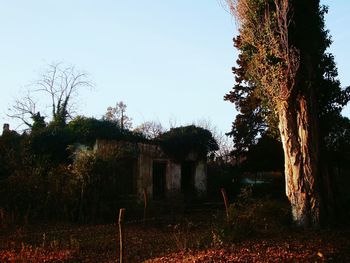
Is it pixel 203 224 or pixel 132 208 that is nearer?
pixel 203 224

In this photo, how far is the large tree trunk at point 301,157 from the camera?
1168cm

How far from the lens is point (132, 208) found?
1733 cm

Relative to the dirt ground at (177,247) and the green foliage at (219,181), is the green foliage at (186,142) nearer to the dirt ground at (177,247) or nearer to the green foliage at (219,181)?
the green foliage at (219,181)

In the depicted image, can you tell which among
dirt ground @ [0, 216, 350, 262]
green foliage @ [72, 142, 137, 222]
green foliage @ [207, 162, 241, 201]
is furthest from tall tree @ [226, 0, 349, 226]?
green foliage @ [207, 162, 241, 201]

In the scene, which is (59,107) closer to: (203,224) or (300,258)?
(203,224)

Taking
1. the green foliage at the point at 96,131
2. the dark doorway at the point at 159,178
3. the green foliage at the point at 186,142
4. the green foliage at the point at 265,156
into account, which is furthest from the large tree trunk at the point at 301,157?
the green foliage at the point at 265,156

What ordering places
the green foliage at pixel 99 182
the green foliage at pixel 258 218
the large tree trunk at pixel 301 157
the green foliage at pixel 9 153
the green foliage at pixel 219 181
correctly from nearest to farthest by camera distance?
the green foliage at pixel 258 218, the large tree trunk at pixel 301 157, the green foliage at pixel 99 182, the green foliage at pixel 9 153, the green foliage at pixel 219 181

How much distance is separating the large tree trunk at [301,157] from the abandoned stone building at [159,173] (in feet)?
24.6

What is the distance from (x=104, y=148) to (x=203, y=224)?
5426 millimetres

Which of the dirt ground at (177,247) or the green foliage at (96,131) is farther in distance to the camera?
the green foliage at (96,131)

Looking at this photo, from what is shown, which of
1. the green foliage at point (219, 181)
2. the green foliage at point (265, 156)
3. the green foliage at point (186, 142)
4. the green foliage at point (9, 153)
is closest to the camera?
the green foliage at point (9, 153)

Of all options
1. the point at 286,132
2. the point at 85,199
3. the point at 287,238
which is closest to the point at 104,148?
the point at 85,199

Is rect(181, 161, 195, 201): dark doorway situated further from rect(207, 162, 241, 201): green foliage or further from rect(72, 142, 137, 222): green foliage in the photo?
rect(72, 142, 137, 222): green foliage

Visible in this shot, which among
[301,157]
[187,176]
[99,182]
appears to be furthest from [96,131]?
[301,157]
